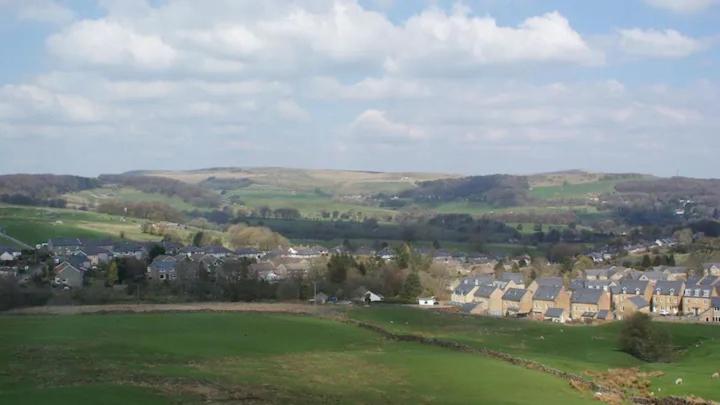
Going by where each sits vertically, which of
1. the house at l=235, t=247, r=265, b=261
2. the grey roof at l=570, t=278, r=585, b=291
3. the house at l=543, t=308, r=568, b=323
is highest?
the house at l=235, t=247, r=265, b=261

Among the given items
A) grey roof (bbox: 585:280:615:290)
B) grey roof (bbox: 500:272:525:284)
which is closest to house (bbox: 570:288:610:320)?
grey roof (bbox: 585:280:615:290)

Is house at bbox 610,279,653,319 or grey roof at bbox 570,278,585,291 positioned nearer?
house at bbox 610,279,653,319

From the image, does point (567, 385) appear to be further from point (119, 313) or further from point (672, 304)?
point (672, 304)

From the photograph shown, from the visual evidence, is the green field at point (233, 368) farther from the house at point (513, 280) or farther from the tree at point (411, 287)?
the house at point (513, 280)

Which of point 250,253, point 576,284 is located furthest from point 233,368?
point 250,253

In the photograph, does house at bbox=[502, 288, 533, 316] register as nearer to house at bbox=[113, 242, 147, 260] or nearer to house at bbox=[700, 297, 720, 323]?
house at bbox=[700, 297, 720, 323]

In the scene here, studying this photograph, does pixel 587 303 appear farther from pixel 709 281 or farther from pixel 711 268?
pixel 711 268

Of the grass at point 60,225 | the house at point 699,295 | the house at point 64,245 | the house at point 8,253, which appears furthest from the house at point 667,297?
the grass at point 60,225
